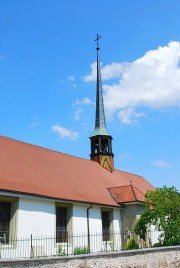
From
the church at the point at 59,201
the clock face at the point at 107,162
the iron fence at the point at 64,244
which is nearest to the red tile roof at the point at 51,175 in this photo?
the church at the point at 59,201

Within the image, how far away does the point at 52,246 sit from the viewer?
55.1 feet

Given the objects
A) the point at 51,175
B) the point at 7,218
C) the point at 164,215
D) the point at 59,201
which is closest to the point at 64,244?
the point at 59,201

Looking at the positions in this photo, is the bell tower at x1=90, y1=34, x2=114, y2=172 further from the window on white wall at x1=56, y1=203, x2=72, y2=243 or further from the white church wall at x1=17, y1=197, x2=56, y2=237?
the white church wall at x1=17, y1=197, x2=56, y2=237

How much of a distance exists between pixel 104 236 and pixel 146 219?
3.46m

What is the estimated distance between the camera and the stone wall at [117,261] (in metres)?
A: 10.4

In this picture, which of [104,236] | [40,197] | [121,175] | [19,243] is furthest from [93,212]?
[121,175]

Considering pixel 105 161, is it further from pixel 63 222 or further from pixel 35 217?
pixel 35 217

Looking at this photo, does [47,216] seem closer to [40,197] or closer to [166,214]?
[40,197]

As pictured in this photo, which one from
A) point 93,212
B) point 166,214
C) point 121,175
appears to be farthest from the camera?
point 121,175

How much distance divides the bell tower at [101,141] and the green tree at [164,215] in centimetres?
967

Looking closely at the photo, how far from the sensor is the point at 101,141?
2997 centimetres

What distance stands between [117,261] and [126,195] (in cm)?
1037

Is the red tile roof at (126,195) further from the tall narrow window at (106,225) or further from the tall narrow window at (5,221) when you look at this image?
the tall narrow window at (5,221)

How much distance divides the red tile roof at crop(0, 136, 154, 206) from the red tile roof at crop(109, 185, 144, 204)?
0.29 m
